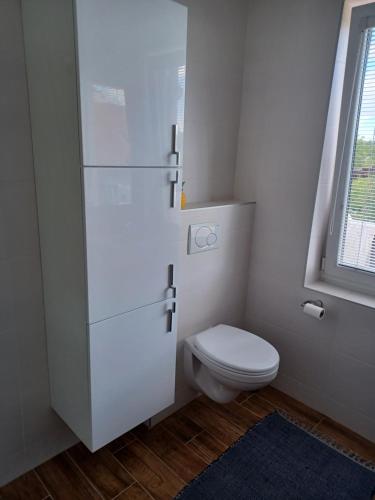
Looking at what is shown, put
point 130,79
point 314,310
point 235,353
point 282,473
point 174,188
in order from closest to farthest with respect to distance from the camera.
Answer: point 130,79 → point 174,188 → point 282,473 → point 235,353 → point 314,310

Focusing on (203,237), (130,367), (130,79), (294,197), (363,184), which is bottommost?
(130,367)

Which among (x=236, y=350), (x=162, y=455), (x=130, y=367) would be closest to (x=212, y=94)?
(x=236, y=350)

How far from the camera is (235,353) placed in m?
1.92

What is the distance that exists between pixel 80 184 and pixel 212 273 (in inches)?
44.0

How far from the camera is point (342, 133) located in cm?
196

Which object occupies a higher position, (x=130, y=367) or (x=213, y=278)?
(x=213, y=278)

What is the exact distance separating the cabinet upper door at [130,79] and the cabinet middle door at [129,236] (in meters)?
0.07

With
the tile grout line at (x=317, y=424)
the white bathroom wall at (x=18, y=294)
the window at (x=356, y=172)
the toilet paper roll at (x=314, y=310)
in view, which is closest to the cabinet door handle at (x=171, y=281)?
the white bathroom wall at (x=18, y=294)

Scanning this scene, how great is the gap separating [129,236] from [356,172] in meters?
1.34

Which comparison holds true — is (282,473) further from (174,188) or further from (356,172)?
(356,172)

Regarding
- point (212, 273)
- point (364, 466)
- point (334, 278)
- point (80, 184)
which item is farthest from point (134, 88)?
point (364, 466)

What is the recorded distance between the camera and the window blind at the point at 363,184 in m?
1.84

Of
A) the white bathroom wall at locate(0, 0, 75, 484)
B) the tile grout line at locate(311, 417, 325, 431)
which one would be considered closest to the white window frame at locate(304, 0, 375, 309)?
the tile grout line at locate(311, 417, 325, 431)

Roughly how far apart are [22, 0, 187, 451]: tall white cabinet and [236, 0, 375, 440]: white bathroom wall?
2.88 feet
